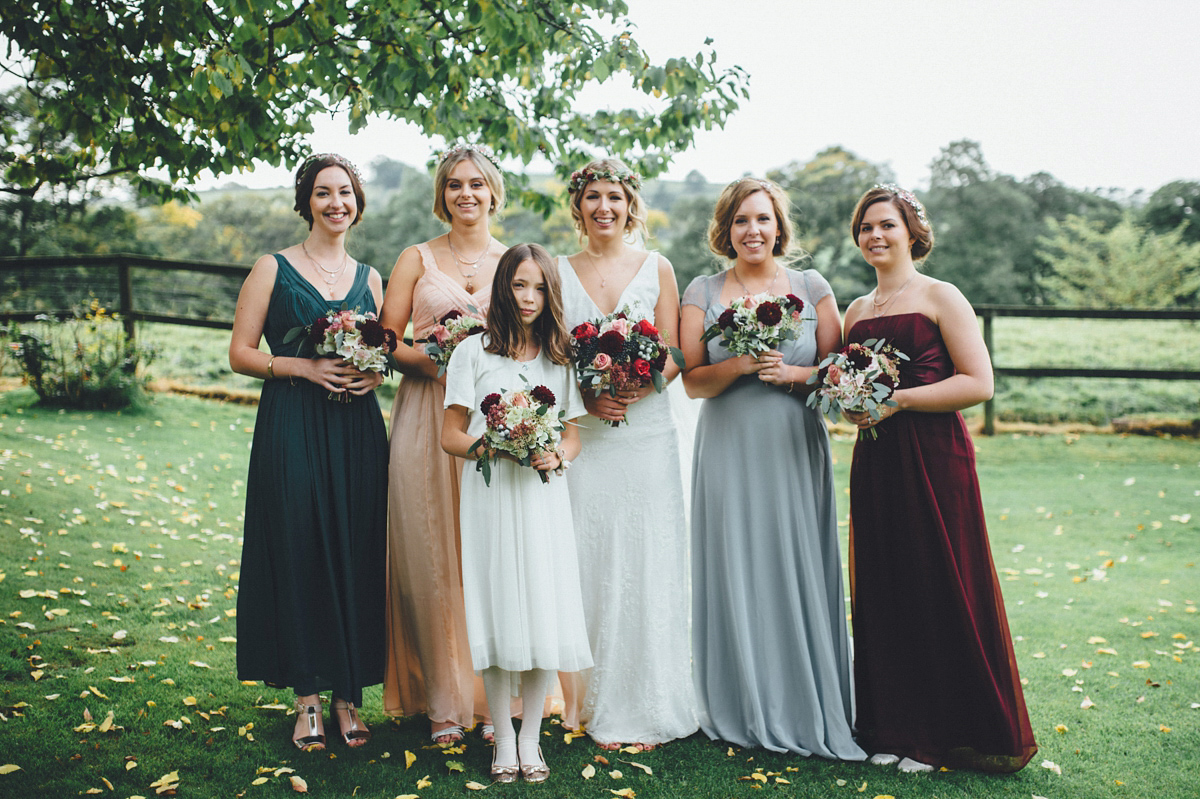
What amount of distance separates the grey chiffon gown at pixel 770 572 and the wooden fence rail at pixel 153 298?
689 centimetres

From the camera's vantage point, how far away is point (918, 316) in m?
3.96

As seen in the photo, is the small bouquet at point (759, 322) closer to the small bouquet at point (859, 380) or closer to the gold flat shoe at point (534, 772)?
the small bouquet at point (859, 380)

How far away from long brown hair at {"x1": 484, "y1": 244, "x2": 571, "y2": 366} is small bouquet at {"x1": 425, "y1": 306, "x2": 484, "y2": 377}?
0.36ft

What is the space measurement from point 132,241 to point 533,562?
88.2 ft

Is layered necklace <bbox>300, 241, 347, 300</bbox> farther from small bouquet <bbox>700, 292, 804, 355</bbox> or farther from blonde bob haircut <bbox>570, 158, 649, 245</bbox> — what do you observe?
small bouquet <bbox>700, 292, 804, 355</bbox>

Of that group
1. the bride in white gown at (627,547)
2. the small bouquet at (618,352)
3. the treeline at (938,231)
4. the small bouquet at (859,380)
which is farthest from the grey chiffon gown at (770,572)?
the treeline at (938,231)

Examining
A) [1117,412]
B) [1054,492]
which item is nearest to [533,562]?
[1054,492]

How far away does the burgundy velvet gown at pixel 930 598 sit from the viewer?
381 cm

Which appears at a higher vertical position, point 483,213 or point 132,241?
point 132,241

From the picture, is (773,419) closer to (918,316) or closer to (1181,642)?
(918,316)

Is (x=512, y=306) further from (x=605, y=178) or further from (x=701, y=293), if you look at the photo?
(x=701, y=293)

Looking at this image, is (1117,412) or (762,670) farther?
(1117,412)

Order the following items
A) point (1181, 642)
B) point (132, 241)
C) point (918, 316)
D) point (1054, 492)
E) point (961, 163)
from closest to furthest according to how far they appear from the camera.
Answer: point (918, 316)
point (1181, 642)
point (1054, 492)
point (132, 241)
point (961, 163)

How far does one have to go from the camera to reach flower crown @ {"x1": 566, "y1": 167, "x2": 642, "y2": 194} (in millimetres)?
4184
